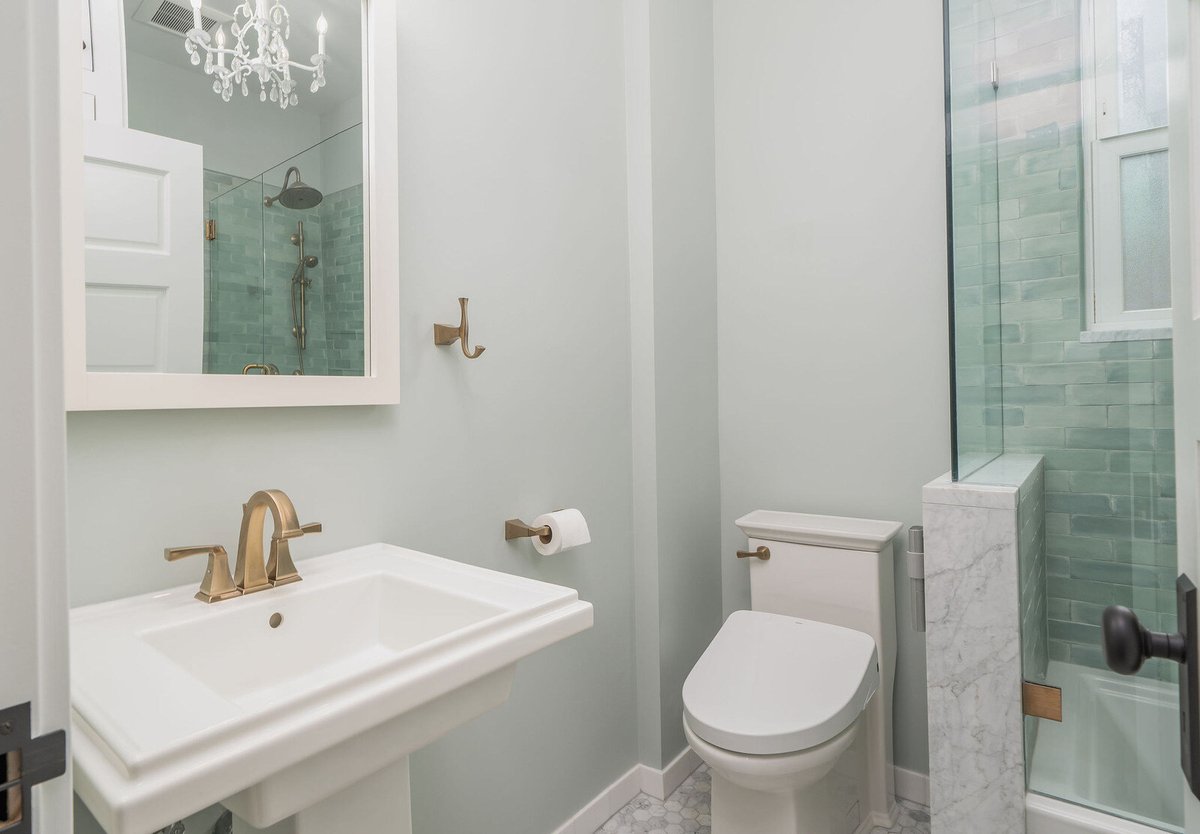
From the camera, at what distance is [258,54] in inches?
46.8

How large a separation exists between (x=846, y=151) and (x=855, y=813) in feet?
6.29

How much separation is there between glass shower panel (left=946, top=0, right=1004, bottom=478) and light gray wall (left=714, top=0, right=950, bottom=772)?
1.58 ft

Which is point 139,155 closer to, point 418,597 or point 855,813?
point 418,597

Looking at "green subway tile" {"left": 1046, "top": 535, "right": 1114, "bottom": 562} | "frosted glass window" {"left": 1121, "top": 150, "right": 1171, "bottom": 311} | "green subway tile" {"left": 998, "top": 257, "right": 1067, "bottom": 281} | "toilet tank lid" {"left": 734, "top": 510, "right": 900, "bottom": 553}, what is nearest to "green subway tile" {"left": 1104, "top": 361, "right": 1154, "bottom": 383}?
"frosted glass window" {"left": 1121, "top": 150, "right": 1171, "bottom": 311}

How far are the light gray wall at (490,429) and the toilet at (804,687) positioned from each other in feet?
1.37

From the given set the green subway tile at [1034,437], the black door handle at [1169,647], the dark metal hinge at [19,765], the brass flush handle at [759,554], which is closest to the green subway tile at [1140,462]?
the green subway tile at [1034,437]

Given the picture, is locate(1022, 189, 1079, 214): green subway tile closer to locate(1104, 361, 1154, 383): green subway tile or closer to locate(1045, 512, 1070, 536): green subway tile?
locate(1104, 361, 1154, 383): green subway tile

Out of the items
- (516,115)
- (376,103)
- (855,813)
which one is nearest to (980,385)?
(855,813)

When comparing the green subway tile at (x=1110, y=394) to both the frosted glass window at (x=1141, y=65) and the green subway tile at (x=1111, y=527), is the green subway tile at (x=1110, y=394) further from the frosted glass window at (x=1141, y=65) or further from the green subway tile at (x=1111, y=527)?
the frosted glass window at (x=1141, y=65)

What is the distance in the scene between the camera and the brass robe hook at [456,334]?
146 cm

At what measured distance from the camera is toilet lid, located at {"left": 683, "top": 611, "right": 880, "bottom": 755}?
4.53ft

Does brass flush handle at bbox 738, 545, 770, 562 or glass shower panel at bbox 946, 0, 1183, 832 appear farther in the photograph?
brass flush handle at bbox 738, 545, 770, 562

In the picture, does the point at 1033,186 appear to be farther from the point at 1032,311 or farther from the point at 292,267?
the point at 292,267

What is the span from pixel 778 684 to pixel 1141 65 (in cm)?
147
